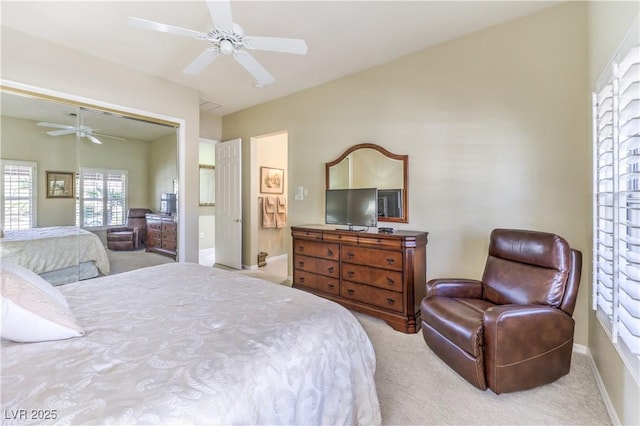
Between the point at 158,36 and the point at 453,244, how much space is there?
11.9 ft

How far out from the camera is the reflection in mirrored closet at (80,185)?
287 centimetres

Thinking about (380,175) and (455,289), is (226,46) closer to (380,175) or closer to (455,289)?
(380,175)

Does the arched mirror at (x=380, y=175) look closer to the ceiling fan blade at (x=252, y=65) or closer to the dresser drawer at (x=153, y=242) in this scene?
the ceiling fan blade at (x=252, y=65)

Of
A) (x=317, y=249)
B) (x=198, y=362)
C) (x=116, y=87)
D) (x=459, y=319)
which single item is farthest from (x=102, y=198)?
(x=459, y=319)

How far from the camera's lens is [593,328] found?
2.14m

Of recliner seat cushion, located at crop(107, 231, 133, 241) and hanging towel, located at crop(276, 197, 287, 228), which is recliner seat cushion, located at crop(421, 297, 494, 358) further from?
hanging towel, located at crop(276, 197, 287, 228)

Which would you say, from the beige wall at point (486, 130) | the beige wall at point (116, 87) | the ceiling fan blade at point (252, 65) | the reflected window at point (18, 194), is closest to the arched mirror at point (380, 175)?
the beige wall at point (486, 130)

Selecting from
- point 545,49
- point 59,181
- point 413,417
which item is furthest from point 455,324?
point 59,181

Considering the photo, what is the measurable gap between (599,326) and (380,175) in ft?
7.41

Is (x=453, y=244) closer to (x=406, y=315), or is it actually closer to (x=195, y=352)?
(x=406, y=315)

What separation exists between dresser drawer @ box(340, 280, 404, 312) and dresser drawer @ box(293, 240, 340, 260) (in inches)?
13.3

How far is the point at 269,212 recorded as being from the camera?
18.2 feet

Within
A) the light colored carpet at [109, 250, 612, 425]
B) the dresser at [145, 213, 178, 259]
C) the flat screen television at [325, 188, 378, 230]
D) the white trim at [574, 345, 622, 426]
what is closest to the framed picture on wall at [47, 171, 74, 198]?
the dresser at [145, 213, 178, 259]

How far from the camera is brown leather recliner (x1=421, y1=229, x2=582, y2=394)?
1.74 metres
